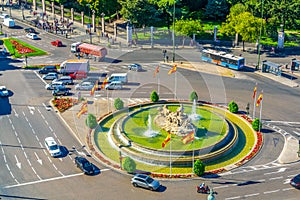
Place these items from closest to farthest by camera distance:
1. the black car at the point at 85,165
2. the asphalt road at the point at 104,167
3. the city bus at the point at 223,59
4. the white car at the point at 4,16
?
1. the asphalt road at the point at 104,167
2. the black car at the point at 85,165
3. the city bus at the point at 223,59
4. the white car at the point at 4,16

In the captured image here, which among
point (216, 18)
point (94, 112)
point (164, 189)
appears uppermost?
point (216, 18)

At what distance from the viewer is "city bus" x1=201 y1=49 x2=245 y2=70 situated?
9944cm

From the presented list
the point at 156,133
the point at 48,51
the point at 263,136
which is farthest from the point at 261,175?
the point at 48,51

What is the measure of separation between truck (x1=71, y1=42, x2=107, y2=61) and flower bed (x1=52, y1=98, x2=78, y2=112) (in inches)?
907

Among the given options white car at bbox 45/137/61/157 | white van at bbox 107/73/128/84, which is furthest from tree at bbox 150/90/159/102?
white car at bbox 45/137/61/157

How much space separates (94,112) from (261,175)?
3020cm

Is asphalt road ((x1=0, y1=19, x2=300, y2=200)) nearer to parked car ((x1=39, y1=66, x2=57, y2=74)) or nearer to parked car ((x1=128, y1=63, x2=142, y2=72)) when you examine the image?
parked car ((x1=128, y1=63, x2=142, y2=72))

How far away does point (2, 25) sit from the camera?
136125 mm

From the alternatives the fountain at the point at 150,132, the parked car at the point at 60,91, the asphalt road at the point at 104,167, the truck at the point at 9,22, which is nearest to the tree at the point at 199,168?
the asphalt road at the point at 104,167

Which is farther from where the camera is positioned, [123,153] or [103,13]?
[103,13]

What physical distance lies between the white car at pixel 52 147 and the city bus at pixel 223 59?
151ft

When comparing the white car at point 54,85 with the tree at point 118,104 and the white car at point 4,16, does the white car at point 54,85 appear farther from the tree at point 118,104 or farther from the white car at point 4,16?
the white car at point 4,16

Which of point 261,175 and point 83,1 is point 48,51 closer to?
point 83,1

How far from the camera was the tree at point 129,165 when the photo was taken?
59.4 meters
